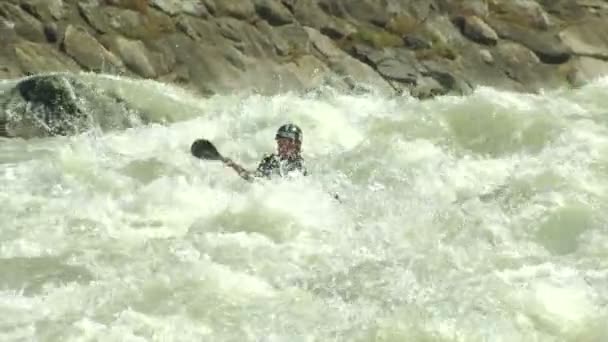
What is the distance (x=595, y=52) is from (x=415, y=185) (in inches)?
378

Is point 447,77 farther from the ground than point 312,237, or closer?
closer

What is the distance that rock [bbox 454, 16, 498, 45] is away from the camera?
17.2 m

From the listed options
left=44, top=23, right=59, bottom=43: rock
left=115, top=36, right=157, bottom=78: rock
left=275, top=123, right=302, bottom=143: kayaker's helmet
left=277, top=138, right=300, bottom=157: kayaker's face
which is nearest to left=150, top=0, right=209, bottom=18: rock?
left=115, top=36, right=157, bottom=78: rock

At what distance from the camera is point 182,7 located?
50.0ft

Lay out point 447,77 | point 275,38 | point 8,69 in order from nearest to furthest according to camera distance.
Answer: point 8,69 → point 275,38 → point 447,77

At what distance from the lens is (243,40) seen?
49.7 ft

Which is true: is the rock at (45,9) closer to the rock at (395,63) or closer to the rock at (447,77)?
the rock at (395,63)

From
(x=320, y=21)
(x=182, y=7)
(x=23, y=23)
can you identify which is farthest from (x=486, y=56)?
(x=23, y=23)

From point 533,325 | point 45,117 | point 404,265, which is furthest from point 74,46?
point 533,325

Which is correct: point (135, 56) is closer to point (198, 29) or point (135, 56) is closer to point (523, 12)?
point (198, 29)

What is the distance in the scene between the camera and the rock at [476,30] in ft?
56.3

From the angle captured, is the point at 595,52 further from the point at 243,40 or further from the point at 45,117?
the point at 45,117

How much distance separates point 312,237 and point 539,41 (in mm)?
11320

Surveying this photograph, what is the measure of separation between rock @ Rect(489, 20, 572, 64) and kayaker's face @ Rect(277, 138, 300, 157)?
30.1 feet
